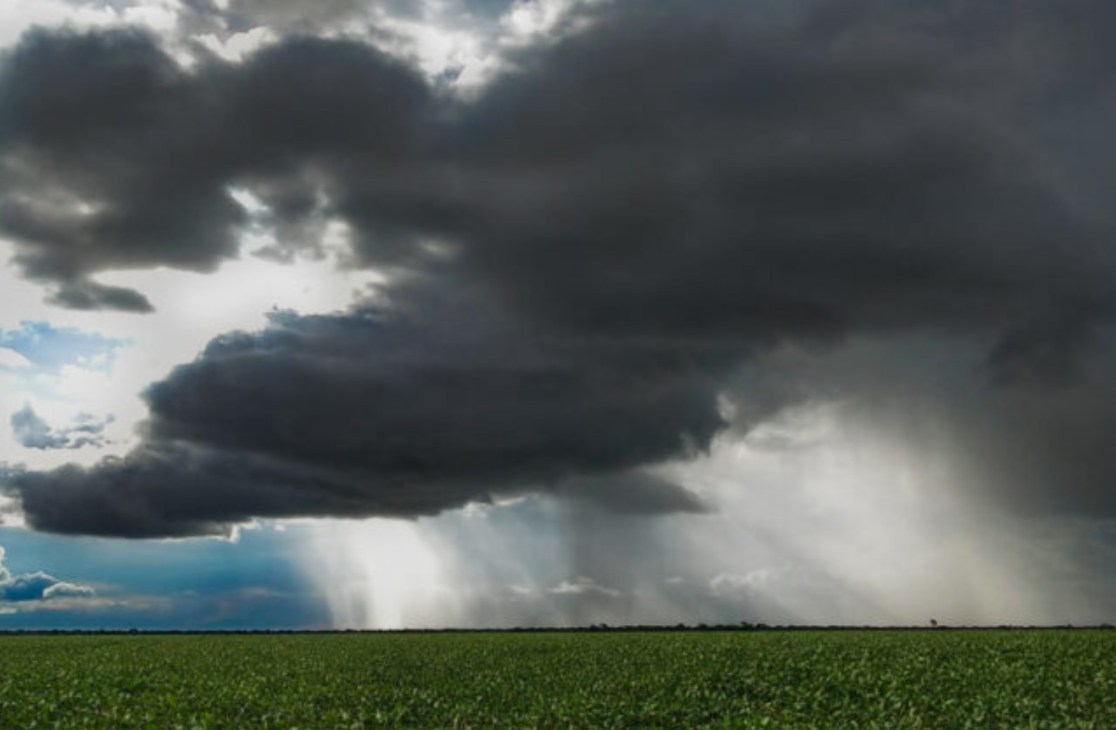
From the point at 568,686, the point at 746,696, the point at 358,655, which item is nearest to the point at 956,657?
the point at 746,696

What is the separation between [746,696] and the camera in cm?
3931

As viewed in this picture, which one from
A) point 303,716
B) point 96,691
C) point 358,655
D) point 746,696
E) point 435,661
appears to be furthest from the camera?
point 358,655

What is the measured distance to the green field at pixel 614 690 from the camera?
1329 inches

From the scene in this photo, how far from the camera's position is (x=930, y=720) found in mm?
32594

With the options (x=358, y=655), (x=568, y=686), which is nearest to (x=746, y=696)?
(x=568, y=686)

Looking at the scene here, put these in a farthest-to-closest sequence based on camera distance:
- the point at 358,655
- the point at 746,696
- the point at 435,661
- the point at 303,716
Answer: the point at 358,655, the point at 435,661, the point at 746,696, the point at 303,716

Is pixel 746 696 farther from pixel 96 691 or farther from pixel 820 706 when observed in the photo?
pixel 96 691

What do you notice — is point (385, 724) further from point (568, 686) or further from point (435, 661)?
point (435, 661)

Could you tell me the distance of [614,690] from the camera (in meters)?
41.2

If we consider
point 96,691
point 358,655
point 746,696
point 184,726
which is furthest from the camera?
point 358,655

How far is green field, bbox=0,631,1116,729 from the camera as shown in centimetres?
3375

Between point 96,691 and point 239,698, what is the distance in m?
8.15

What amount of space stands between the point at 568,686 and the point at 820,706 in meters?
11.7

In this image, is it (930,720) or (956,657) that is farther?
(956,657)
